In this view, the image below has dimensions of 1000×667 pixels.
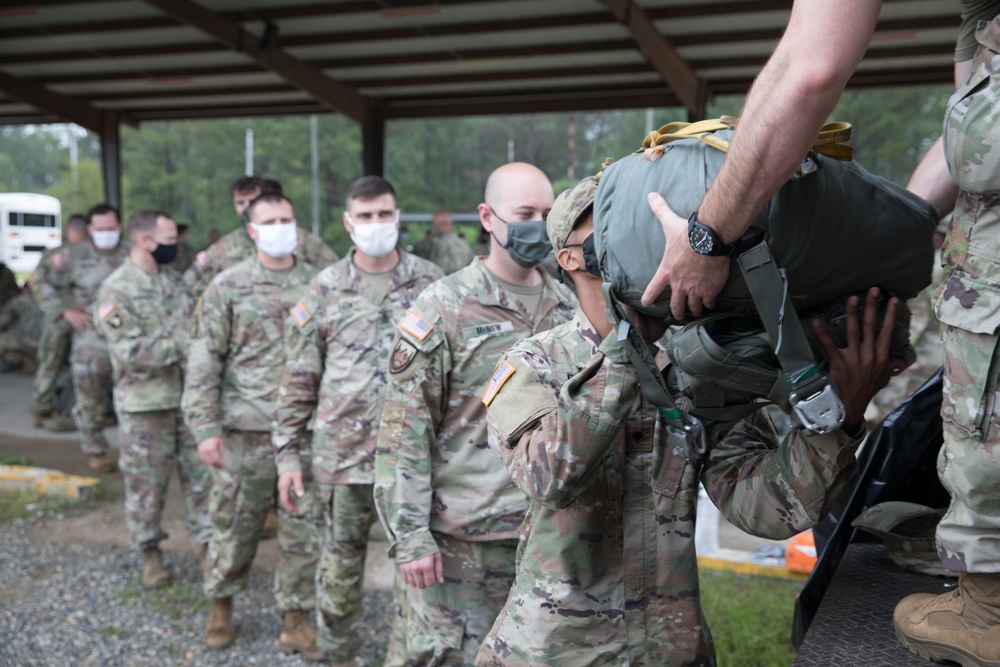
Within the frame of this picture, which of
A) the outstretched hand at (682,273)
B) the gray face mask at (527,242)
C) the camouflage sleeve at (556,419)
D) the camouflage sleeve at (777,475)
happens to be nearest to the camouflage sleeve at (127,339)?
the gray face mask at (527,242)

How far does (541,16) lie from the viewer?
343 inches

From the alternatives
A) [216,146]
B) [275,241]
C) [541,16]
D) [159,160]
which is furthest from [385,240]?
[159,160]

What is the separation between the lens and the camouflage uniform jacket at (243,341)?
4.37m

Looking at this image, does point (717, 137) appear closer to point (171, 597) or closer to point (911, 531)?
point (911, 531)

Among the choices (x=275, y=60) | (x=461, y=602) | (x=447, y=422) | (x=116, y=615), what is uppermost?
(x=275, y=60)

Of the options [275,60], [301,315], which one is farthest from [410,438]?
[275,60]

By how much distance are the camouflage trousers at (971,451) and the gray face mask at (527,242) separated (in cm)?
151

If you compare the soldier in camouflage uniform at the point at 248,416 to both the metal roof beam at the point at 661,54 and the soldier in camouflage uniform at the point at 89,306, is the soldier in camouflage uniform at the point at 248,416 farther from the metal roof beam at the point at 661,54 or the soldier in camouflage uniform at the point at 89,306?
the metal roof beam at the point at 661,54

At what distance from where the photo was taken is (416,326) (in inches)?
109

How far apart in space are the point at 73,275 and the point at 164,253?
354 cm

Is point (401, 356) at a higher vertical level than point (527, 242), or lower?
lower

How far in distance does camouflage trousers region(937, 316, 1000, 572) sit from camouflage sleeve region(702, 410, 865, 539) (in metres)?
0.15

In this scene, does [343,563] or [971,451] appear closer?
[971,451]

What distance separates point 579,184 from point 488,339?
1.14 m
